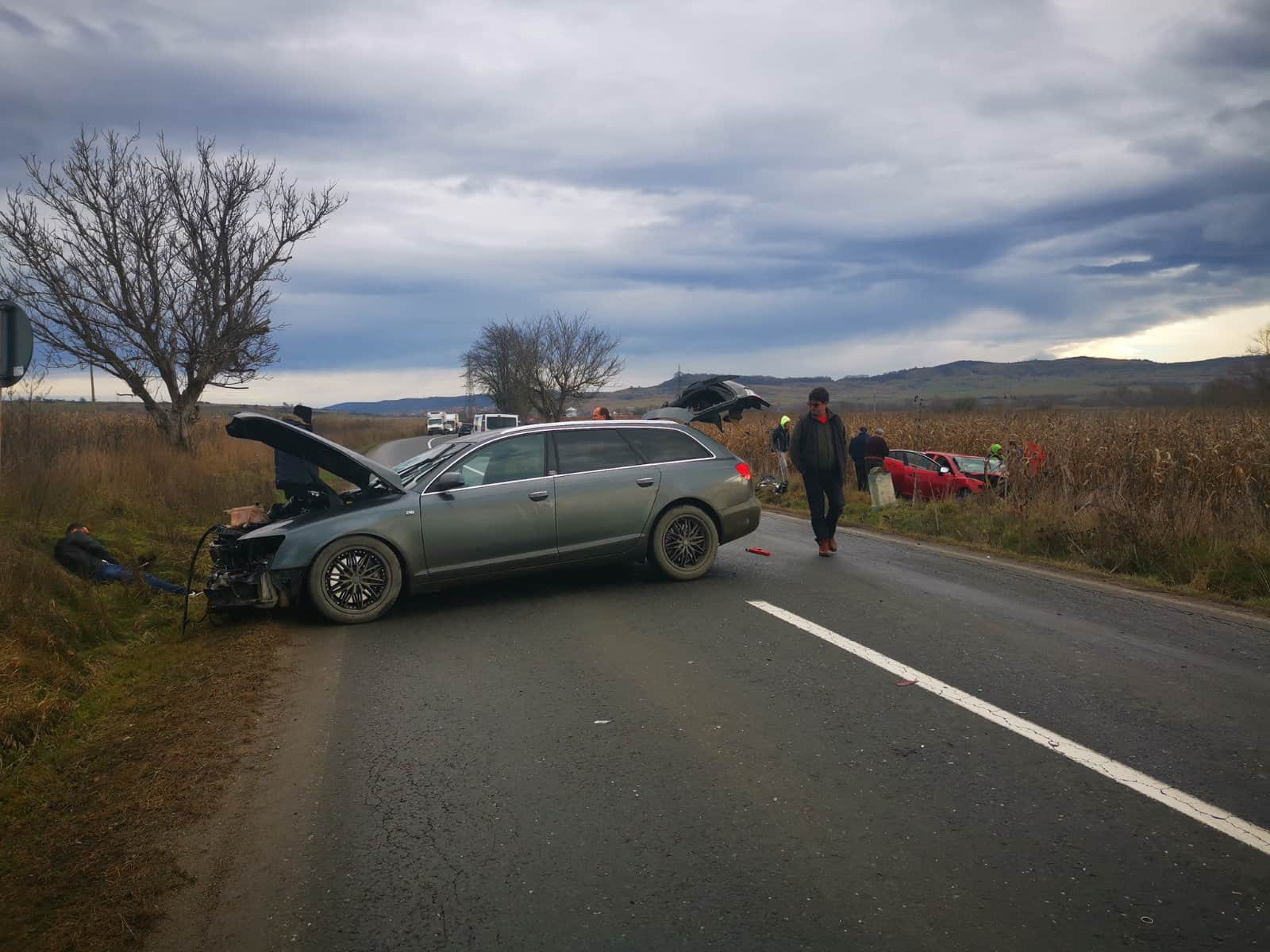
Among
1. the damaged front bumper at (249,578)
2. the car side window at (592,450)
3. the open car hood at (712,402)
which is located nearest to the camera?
the damaged front bumper at (249,578)

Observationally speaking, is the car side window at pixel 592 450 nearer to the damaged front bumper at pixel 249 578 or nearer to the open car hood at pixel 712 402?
the open car hood at pixel 712 402

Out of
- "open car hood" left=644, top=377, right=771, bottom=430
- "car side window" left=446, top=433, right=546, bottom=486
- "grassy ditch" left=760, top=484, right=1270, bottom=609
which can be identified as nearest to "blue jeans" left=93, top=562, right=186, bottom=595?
"car side window" left=446, top=433, right=546, bottom=486

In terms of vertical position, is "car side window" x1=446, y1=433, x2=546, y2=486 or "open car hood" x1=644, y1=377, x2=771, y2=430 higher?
"open car hood" x1=644, y1=377, x2=771, y2=430

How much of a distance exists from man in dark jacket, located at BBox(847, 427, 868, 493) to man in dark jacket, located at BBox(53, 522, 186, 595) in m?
15.9

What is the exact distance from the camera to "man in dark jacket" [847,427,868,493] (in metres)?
22.0

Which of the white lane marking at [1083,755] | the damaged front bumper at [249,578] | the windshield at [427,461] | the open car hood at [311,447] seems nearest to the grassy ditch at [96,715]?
the damaged front bumper at [249,578]

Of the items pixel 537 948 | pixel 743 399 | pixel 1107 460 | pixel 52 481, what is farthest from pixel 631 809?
pixel 1107 460

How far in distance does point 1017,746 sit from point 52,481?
11.9 m

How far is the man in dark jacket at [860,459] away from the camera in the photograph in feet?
72.2

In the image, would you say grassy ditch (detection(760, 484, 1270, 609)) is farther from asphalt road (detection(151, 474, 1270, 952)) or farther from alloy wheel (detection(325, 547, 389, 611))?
alloy wheel (detection(325, 547, 389, 611))

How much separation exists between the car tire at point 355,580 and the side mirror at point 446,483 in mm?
691

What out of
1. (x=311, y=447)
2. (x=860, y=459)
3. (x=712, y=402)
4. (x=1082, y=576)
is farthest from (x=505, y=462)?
(x=860, y=459)

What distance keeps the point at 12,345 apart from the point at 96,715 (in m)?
2.65

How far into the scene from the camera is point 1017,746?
4664 mm
